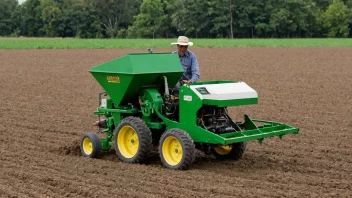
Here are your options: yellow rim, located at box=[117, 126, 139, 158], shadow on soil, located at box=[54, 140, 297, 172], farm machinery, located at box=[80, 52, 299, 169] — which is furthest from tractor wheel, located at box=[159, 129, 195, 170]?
yellow rim, located at box=[117, 126, 139, 158]

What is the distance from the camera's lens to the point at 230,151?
840 centimetres

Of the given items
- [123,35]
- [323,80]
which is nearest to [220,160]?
[323,80]

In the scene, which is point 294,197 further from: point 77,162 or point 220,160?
point 77,162

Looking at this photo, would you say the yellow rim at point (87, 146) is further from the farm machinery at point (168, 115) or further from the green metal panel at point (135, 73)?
the green metal panel at point (135, 73)

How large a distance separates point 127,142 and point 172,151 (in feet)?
2.69

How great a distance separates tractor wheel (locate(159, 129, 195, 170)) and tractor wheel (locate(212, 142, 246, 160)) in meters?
0.91

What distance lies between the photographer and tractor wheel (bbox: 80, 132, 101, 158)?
855 centimetres

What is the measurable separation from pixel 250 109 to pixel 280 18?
6906 cm

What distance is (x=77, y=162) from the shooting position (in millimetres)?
8250

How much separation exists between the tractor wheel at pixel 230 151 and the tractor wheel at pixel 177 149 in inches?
35.9

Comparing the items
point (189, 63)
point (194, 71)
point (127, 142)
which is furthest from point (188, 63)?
point (127, 142)

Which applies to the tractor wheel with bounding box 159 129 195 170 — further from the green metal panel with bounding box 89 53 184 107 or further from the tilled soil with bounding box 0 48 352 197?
the green metal panel with bounding box 89 53 184 107

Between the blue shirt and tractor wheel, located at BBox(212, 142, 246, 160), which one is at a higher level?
the blue shirt

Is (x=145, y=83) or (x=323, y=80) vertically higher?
(x=145, y=83)
